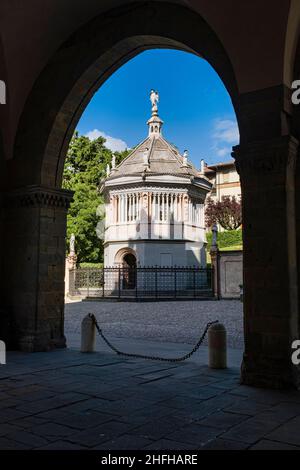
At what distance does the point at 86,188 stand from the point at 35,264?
87.7ft

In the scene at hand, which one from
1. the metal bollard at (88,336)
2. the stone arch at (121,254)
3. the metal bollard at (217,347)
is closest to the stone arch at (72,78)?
the metal bollard at (88,336)

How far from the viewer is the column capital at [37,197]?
26.9 feet

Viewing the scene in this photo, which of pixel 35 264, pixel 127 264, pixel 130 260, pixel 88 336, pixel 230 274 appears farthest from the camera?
pixel 130 260

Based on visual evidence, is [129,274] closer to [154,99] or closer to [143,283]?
[143,283]

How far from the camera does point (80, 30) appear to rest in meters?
8.25

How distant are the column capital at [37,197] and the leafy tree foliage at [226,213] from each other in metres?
37.0

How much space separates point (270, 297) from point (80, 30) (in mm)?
6215

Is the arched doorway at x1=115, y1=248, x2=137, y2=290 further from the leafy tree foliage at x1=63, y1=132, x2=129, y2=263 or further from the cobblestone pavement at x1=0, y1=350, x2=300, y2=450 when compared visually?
the cobblestone pavement at x1=0, y1=350, x2=300, y2=450

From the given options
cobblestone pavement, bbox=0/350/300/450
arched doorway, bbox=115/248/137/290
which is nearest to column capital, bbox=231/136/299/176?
cobblestone pavement, bbox=0/350/300/450

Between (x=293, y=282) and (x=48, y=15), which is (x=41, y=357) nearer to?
(x=293, y=282)

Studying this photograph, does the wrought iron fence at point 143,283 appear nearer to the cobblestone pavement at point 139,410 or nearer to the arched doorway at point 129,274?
the arched doorway at point 129,274

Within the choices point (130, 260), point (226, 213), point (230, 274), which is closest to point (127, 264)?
point (130, 260)

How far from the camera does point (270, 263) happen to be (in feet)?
18.1

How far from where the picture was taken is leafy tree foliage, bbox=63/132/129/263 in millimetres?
33531
